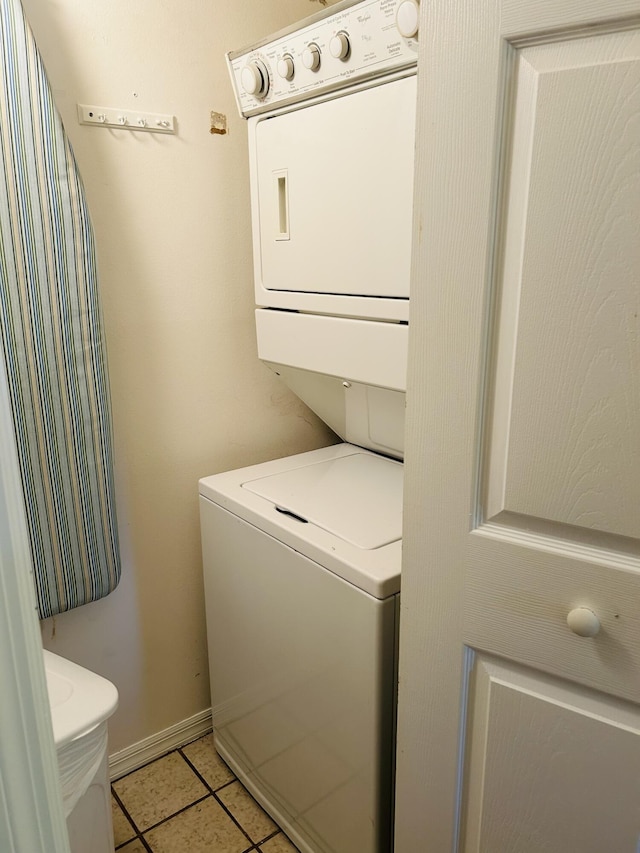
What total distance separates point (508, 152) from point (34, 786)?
76cm

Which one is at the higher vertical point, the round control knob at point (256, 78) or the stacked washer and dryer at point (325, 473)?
the round control knob at point (256, 78)

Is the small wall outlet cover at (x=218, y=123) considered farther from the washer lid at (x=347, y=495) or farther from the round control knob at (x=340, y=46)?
the washer lid at (x=347, y=495)

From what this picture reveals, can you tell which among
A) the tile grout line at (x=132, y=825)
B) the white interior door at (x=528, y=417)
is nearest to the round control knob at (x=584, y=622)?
the white interior door at (x=528, y=417)

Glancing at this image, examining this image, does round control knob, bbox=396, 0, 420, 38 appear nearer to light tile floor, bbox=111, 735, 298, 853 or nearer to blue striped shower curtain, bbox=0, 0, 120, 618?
blue striped shower curtain, bbox=0, 0, 120, 618

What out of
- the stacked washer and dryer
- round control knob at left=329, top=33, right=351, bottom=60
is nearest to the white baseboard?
the stacked washer and dryer

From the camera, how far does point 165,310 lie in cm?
161

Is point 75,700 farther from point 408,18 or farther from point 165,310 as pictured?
point 408,18

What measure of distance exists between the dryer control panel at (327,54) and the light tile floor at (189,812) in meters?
1.69

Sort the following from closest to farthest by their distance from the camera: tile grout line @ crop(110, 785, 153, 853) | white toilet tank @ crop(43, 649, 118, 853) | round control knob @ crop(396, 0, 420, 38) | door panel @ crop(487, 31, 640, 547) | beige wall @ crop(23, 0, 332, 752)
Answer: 1. door panel @ crop(487, 31, 640, 547)
2. round control knob @ crop(396, 0, 420, 38)
3. white toilet tank @ crop(43, 649, 118, 853)
4. beige wall @ crop(23, 0, 332, 752)
5. tile grout line @ crop(110, 785, 153, 853)

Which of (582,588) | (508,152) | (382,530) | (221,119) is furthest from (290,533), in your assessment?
(221,119)

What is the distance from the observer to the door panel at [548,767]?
0.81 metres

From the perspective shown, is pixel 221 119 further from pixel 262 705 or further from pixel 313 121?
Answer: pixel 262 705

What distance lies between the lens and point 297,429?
1.93 metres

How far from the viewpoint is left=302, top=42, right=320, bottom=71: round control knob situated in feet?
3.97
